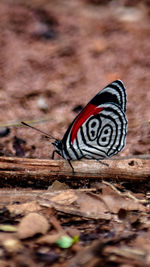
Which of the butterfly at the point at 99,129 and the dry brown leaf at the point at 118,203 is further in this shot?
the butterfly at the point at 99,129

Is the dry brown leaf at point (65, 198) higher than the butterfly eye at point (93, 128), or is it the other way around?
the butterfly eye at point (93, 128)

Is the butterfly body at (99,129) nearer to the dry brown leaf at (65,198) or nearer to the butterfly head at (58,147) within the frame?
the butterfly head at (58,147)

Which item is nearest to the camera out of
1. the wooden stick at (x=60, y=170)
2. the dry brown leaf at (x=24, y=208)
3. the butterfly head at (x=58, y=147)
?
the dry brown leaf at (x=24, y=208)

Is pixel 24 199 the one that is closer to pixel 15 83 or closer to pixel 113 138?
pixel 113 138

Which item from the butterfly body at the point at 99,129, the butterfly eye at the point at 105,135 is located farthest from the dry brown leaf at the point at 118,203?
the butterfly eye at the point at 105,135

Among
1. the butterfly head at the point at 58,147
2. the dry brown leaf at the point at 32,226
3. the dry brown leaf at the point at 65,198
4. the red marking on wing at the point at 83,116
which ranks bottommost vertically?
the dry brown leaf at the point at 32,226

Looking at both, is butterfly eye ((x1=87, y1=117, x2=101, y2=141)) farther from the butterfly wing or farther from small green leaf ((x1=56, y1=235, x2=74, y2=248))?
small green leaf ((x1=56, y1=235, x2=74, y2=248))

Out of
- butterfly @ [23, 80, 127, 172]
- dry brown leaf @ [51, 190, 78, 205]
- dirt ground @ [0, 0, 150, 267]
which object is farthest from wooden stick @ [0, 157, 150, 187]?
butterfly @ [23, 80, 127, 172]

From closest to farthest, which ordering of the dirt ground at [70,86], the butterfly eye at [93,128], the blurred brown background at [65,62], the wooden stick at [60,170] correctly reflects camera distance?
1. the dirt ground at [70,86]
2. the wooden stick at [60,170]
3. the butterfly eye at [93,128]
4. the blurred brown background at [65,62]
